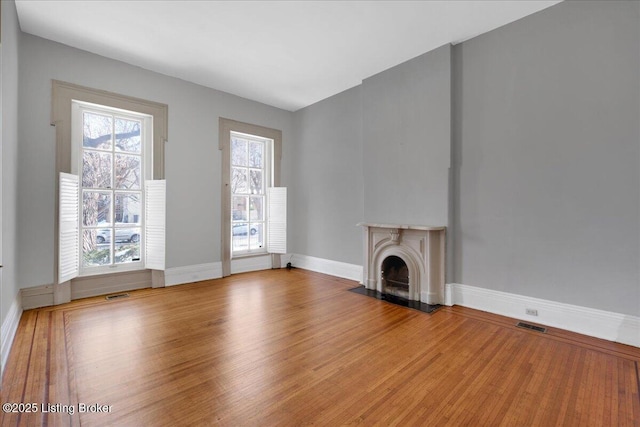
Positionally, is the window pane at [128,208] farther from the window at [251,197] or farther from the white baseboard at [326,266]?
the white baseboard at [326,266]

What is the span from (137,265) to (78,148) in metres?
1.66

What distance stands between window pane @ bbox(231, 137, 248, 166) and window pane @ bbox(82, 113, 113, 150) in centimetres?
174

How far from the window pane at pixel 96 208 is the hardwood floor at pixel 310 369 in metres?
1.12

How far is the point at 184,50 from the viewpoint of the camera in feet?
11.9

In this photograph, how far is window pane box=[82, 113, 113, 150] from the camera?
12.3 ft

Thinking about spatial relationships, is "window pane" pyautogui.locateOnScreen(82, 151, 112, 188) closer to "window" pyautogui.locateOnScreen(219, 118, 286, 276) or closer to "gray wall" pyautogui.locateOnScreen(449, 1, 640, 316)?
"window" pyautogui.locateOnScreen(219, 118, 286, 276)

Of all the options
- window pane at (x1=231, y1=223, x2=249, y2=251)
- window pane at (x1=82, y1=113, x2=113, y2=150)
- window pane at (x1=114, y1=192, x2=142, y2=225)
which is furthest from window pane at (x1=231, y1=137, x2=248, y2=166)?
window pane at (x1=82, y1=113, x2=113, y2=150)

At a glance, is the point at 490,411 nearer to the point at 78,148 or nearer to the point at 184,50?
the point at 184,50

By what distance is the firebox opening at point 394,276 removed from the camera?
12.6ft

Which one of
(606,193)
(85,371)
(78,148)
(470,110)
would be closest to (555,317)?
(606,193)

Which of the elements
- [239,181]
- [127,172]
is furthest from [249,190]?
[127,172]

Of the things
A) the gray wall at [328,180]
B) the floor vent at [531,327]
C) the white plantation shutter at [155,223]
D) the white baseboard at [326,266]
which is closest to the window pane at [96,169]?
the white plantation shutter at [155,223]

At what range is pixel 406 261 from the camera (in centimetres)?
366

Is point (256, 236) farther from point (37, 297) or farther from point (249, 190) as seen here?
point (37, 297)
